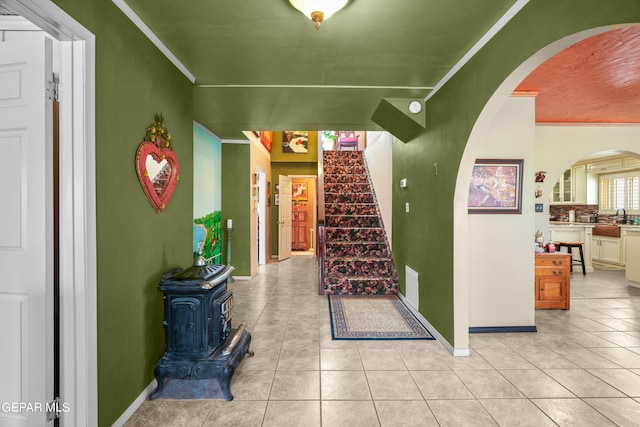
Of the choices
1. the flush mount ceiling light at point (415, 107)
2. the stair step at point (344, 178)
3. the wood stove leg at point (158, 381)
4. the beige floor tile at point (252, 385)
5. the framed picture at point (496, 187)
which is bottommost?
the beige floor tile at point (252, 385)

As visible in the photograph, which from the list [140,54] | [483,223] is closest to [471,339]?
[483,223]

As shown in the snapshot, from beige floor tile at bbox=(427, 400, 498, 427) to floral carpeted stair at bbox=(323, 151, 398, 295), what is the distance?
7.93ft

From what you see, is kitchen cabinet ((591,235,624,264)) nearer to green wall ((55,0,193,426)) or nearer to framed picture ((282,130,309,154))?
framed picture ((282,130,309,154))

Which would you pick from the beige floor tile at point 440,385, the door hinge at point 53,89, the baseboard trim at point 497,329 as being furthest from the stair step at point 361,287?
the door hinge at point 53,89

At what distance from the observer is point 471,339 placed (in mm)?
2939

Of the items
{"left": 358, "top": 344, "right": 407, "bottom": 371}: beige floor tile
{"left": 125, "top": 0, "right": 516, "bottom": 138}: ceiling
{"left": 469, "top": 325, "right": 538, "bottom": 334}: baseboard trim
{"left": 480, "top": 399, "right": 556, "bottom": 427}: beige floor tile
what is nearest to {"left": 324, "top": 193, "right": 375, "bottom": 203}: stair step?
{"left": 125, "top": 0, "right": 516, "bottom": 138}: ceiling

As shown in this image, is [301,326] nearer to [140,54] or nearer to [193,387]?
[193,387]

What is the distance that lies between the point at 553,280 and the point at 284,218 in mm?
5565

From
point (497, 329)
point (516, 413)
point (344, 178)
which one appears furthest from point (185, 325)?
point (344, 178)

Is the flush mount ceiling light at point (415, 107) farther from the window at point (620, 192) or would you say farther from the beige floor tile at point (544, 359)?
the window at point (620, 192)

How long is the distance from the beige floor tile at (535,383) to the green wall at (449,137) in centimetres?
51

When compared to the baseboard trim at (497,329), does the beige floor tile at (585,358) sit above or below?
below

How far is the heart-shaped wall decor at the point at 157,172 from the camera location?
74.5 inches

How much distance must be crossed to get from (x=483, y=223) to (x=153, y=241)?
10.7 feet
